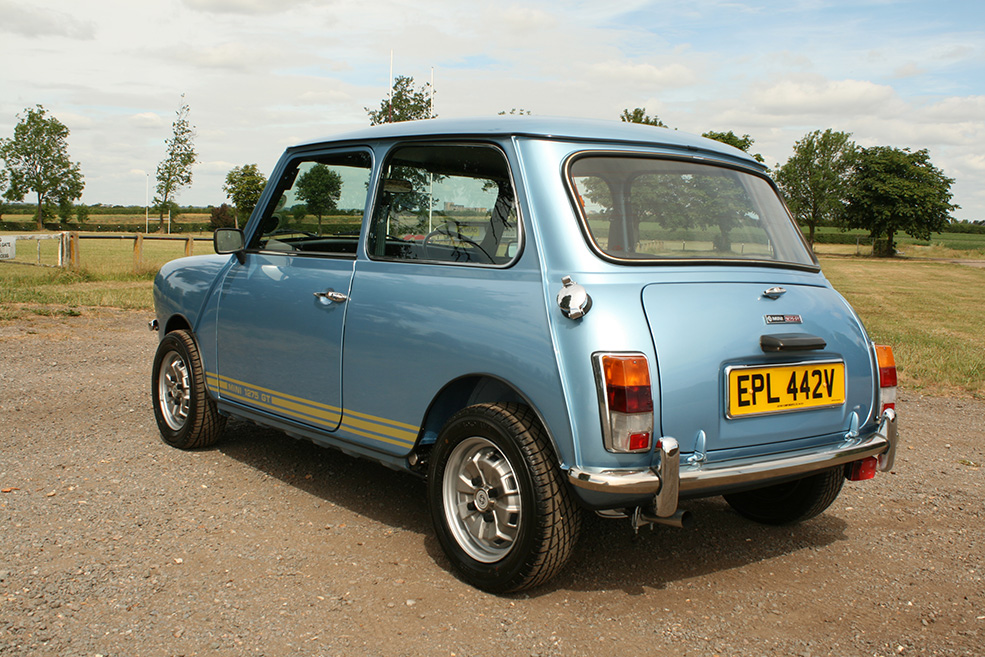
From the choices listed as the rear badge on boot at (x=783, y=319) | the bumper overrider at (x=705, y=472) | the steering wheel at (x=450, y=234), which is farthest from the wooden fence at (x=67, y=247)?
the bumper overrider at (x=705, y=472)

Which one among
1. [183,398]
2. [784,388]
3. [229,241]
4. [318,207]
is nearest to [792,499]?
[784,388]

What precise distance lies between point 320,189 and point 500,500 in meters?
2.14

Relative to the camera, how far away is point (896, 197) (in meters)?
64.8

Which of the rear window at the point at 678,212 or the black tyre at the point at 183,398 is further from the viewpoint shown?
the black tyre at the point at 183,398

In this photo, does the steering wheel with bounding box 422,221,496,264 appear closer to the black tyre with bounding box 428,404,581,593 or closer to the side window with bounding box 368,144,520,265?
the side window with bounding box 368,144,520,265

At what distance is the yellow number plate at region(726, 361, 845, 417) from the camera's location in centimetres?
312

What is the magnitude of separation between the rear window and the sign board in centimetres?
2143

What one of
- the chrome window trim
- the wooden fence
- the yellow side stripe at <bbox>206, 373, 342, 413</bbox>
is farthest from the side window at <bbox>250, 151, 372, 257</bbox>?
the wooden fence

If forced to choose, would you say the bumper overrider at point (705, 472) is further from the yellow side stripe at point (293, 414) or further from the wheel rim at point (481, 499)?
the yellow side stripe at point (293, 414)

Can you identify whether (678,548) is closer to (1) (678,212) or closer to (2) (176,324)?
(1) (678,212)

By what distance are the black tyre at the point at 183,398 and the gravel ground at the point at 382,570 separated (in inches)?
5.6

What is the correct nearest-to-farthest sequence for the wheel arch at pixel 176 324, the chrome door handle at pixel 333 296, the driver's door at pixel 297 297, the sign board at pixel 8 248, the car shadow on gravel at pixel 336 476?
the chrome door handle at pixel 333 296 → the driver's door at pixel 297 297 → the car shadow on gravel at pixel 336 476 → the wheel arch at pixel 176 324 → the sign board at pixel 8 248

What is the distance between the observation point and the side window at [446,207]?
347cm

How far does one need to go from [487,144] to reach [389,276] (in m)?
0.75
